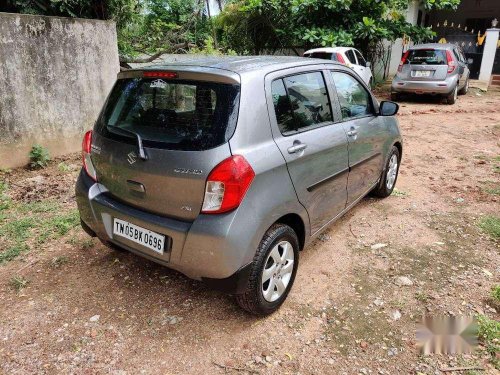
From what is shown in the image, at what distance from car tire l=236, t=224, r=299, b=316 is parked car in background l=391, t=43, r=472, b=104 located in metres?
9.40

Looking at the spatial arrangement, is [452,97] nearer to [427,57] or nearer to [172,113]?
[427,57]

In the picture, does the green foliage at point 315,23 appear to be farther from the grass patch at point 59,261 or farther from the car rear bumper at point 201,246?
the car rear bumper at point 201,246

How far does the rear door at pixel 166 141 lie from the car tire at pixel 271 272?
1.68 feet

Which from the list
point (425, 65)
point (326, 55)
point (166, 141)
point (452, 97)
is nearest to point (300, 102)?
point (166, 141)

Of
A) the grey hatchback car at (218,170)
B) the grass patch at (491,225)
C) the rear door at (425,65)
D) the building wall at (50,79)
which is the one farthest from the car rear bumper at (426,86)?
the grey hatchback car at (218,170)

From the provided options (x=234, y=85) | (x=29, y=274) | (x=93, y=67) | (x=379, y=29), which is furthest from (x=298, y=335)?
(x=379, y=29)

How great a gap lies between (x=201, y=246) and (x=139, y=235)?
19.6 inches

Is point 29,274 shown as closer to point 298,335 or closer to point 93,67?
point 298,335

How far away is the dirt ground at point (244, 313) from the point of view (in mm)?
2307

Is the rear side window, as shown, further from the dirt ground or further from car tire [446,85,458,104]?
car tire [446,85,458,104]

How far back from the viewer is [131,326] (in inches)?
100

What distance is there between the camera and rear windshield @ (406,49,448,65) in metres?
10.3

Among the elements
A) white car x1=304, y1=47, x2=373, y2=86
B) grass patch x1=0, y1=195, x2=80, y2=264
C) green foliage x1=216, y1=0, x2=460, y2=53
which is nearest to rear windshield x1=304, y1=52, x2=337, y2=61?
white car x1=304, y1=47, x2=373, y2=86

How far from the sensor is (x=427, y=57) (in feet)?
34.1
